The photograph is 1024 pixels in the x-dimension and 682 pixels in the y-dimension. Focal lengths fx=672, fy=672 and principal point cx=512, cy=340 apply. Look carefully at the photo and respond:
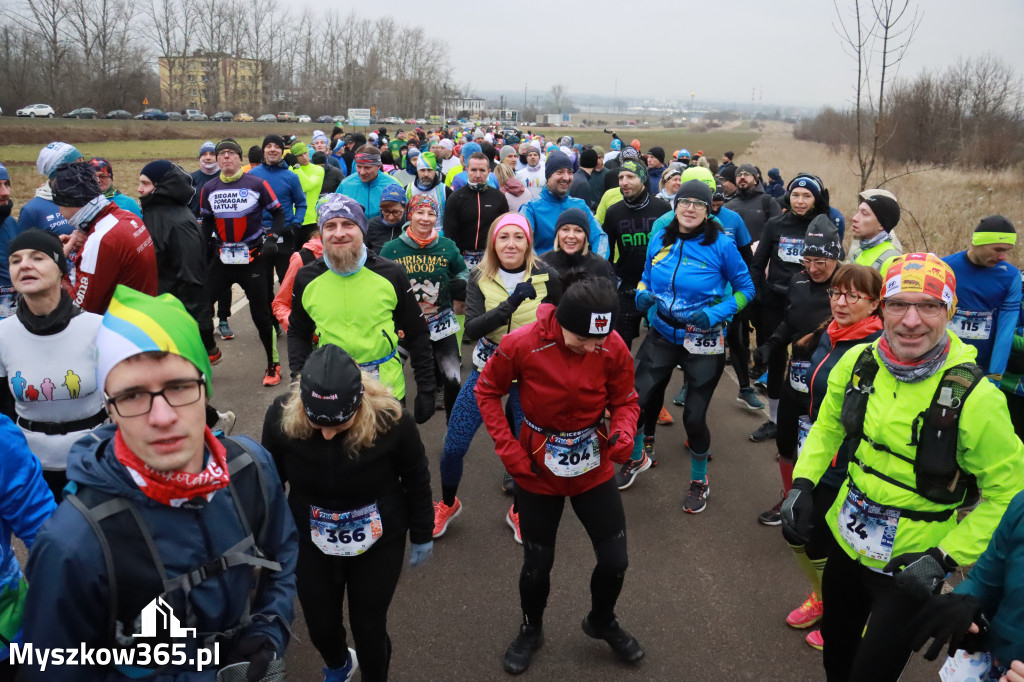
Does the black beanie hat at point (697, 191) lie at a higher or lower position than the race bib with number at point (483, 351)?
higher

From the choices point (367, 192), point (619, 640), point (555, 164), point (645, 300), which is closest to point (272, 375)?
point (367, 192)

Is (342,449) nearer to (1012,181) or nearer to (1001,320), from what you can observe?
(1001,320)

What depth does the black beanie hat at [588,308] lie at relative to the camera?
306 cm

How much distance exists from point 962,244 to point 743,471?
11645 millimetres

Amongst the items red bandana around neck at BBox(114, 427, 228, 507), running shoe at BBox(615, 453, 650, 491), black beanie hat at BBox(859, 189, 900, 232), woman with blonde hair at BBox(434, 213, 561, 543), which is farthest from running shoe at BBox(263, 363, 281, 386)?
black beanie hat at BBox(859, 189, 900, 232)

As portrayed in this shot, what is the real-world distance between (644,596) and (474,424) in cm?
158

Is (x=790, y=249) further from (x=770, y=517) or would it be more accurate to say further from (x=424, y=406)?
(x=424, y=406)

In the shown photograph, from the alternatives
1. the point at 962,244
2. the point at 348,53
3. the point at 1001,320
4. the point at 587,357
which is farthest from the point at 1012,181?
the point at 348,53

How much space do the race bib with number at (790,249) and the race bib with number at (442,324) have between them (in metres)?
3.16

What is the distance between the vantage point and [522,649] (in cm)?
360

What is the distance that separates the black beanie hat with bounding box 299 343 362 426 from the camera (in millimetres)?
2684

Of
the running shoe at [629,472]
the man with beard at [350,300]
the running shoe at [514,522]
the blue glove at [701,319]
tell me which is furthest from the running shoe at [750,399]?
the man with beard at [350,300]

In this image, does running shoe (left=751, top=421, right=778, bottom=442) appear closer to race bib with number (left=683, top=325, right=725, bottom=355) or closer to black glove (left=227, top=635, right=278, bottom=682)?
race bib with number (left=683, top=325, right=725, bottom=355)

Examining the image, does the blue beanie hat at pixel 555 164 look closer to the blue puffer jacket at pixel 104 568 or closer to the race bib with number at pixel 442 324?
the race bib with number at pixel 442 324
